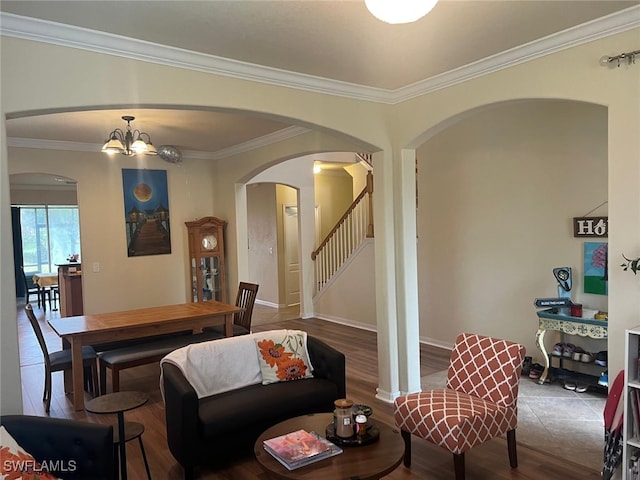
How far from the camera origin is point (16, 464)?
200cm

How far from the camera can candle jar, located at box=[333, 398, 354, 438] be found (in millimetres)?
2453

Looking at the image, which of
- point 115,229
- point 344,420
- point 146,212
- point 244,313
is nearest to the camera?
point 344,420

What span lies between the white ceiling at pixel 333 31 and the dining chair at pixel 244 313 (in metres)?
2.57

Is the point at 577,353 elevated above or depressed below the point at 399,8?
below

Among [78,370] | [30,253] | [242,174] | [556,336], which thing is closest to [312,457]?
[78,370]

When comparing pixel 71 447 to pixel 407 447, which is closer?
pixel 71 447

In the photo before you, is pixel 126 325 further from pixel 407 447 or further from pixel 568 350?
pixel 568 350

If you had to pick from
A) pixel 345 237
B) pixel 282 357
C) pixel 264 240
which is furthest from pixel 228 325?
pixel 264 240

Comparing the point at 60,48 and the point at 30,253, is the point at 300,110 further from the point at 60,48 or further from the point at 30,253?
the point at 30,253

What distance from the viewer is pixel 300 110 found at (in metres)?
3.71

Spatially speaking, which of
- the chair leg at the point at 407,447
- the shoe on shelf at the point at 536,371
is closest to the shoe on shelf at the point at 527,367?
the shoe on shelf at the point at 536,371

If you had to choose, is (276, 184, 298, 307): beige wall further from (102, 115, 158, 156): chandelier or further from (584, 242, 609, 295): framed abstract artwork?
(584, 242, 609, 295): framed abstract artwork

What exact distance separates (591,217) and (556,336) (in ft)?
4.11

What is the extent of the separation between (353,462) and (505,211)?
3.73 metres
